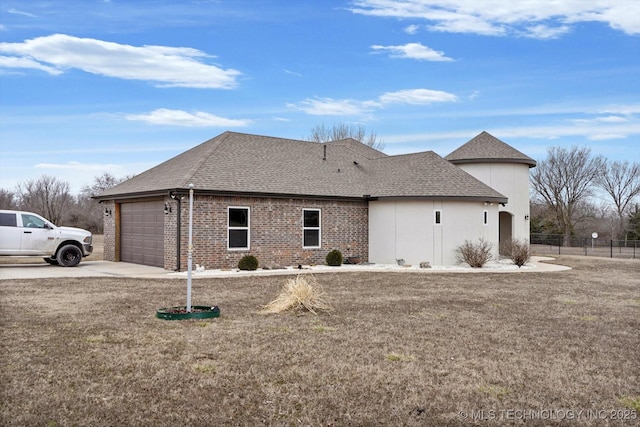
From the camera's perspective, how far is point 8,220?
18.5m

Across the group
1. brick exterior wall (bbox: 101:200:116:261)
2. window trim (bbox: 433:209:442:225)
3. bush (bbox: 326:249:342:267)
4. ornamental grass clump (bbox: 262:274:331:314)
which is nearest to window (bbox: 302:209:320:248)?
bush (bbox: 326:249:342:267)

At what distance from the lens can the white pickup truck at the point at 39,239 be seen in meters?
18.5

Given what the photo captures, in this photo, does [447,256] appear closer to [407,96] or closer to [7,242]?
[407,96]

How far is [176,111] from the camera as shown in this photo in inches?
1117

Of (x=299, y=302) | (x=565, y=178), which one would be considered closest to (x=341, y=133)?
(x=565, y=178)

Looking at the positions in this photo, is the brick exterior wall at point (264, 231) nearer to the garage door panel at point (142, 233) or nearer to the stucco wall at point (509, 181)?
the garage door panel at point (142, 233)

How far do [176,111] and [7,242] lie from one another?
12020 mm

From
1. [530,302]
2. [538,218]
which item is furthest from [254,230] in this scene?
[538,218]

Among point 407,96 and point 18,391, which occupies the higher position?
point 407,96

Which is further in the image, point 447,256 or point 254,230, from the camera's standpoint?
point 447,256

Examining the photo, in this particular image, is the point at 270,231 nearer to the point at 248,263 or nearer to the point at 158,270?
the point at 248,263

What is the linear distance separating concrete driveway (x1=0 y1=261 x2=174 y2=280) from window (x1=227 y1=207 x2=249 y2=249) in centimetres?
249

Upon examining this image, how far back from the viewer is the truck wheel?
19.7 metres

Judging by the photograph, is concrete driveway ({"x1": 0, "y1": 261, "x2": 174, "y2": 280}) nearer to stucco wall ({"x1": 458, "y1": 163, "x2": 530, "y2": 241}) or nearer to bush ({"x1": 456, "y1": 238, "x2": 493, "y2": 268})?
bush ({"x1": 456, "y1": 238, "x2": 493, "y2": 268})
